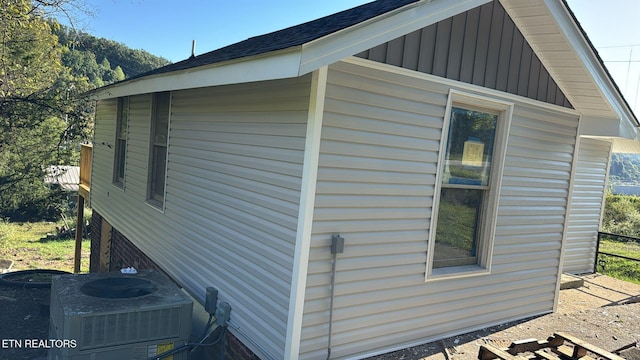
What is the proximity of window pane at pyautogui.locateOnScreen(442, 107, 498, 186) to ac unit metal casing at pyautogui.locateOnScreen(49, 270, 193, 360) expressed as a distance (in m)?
2.98

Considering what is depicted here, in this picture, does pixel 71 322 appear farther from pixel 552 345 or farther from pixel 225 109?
pixel 552 345

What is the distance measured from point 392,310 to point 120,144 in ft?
22.6

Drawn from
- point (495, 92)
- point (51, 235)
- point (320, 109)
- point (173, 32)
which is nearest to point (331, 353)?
point (320, 109)

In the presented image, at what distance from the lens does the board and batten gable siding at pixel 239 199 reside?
3561mm

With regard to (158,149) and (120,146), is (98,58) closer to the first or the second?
(120,146)

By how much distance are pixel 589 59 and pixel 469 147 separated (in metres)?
1.62

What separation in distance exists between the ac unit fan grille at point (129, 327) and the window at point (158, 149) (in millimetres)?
2617

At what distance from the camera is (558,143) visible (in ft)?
Answer: 17.3

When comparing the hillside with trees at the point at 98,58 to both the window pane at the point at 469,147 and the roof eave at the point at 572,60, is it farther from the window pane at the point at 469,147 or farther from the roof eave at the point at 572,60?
the roof eave at the point at 572,60

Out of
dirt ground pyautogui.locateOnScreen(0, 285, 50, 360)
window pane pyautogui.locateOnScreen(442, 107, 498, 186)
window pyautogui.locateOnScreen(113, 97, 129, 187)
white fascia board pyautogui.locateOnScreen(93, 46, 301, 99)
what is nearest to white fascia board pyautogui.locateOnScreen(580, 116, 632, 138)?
window pane pyautogui.locateOnScreen(442, 107, 498, 186)

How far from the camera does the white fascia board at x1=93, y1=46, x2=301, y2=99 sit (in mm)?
2857

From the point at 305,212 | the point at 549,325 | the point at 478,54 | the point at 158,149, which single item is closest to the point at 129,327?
the point at 305,212

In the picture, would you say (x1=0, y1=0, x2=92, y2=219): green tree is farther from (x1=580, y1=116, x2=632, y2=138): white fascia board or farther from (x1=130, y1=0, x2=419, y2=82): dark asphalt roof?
(x1=580, y1=116, x2=632, y2=138): white fascia board

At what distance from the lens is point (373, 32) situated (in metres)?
3.11
